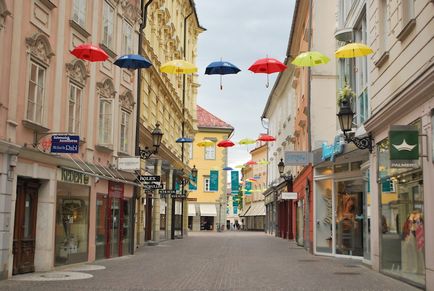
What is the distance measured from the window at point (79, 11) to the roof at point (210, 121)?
A: 56234 millimetres

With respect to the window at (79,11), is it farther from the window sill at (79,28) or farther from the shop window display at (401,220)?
the shop window display at (401,220)

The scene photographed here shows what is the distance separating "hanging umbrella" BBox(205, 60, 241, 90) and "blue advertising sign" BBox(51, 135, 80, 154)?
4.18 metres

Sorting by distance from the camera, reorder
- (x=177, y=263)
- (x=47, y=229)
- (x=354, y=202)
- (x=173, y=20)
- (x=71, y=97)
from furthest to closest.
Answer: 1. (x=173, y=20)
2. (x=354, y=202)
3. (x=177, y=263)
4. (x=71, y=97)
5. (x=47, y=229)

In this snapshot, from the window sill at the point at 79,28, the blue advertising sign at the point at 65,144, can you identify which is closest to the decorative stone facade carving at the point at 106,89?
the window sill at the point at 79,28

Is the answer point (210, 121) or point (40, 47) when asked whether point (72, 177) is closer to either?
point (40, 47)

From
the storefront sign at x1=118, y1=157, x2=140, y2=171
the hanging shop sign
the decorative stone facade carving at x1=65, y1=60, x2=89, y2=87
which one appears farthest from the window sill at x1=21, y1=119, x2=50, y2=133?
the hanging shop sign

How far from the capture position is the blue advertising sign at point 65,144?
15500 millimetres

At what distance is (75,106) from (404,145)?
9.85m

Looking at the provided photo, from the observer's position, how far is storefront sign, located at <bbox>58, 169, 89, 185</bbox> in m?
17.5

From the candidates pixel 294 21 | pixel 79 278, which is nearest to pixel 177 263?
pixel 79 278

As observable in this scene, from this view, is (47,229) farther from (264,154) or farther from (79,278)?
(264,154)

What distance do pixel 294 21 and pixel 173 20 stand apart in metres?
10.7

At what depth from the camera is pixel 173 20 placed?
40.6 meters

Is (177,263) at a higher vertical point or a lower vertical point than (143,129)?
lower
